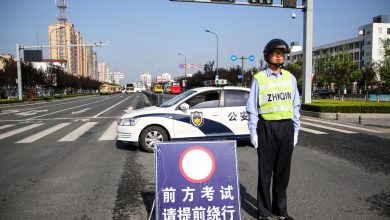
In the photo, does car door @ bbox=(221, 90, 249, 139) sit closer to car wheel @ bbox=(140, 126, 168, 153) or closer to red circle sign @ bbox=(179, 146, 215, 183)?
car wheel @ bbox=(140, 126, 168, 153)

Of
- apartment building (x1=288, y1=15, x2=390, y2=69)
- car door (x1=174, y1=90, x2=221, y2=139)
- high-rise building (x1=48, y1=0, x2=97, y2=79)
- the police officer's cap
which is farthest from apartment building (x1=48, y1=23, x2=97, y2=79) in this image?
Answer: the police officer's cap

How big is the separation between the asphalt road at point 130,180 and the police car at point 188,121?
481 millimetres

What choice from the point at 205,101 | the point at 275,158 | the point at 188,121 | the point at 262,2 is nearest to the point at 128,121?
the point at 188,121

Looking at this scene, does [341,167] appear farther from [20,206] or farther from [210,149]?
[20,206]

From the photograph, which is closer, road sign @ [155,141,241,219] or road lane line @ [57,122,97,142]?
road sign @ [155,141,241,219]

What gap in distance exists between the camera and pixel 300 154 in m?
7.84

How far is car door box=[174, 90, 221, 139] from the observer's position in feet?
26.2

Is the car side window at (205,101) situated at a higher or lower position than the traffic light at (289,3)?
lower

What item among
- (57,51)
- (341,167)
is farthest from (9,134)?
(57,51)

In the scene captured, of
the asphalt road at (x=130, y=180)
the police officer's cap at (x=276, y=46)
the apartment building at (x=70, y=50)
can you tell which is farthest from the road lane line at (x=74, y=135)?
the apartment building at (x=70, y=50)

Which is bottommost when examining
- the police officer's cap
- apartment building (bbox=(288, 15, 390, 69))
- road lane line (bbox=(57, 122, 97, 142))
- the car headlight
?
road lane line (bbox=(57, 122, 97, 142))

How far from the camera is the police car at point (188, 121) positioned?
7.96m

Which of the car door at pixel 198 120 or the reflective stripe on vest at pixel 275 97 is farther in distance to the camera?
the car door at pixel 198 120

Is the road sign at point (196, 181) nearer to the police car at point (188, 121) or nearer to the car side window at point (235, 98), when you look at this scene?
the police car at point (188, 121)
